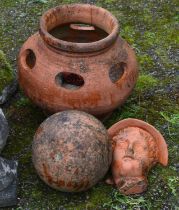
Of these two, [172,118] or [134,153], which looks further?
[172,118]

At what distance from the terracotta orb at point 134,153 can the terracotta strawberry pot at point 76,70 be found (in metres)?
0.29

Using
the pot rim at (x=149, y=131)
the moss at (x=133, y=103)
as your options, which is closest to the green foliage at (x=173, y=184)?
the moss at (x=133, y=103)

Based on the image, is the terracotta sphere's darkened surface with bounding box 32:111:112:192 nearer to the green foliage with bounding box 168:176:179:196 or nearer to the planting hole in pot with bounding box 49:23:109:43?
the green foliage with bounding box 168:176:179:196

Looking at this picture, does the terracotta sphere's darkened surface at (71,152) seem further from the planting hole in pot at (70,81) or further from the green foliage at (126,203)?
the planting hole in pot at (70,81)

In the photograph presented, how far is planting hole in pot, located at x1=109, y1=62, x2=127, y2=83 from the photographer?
4.46 meters

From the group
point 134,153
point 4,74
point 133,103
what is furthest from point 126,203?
point 4,74

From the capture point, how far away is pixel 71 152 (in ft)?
12.4

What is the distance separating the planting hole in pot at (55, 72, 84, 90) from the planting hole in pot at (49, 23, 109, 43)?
56 cm

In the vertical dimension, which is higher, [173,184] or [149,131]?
[149,131]

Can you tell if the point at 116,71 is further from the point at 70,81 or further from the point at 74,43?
the point at 74,43

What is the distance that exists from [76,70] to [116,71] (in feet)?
1.43

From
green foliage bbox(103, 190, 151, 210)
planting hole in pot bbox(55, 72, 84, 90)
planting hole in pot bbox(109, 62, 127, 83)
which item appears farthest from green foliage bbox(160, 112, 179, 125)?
green foliage bbox(103, 190, 151, 210)

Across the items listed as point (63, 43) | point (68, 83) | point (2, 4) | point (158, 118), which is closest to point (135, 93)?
point (158, 118)

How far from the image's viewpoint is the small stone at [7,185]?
12.9 ft
